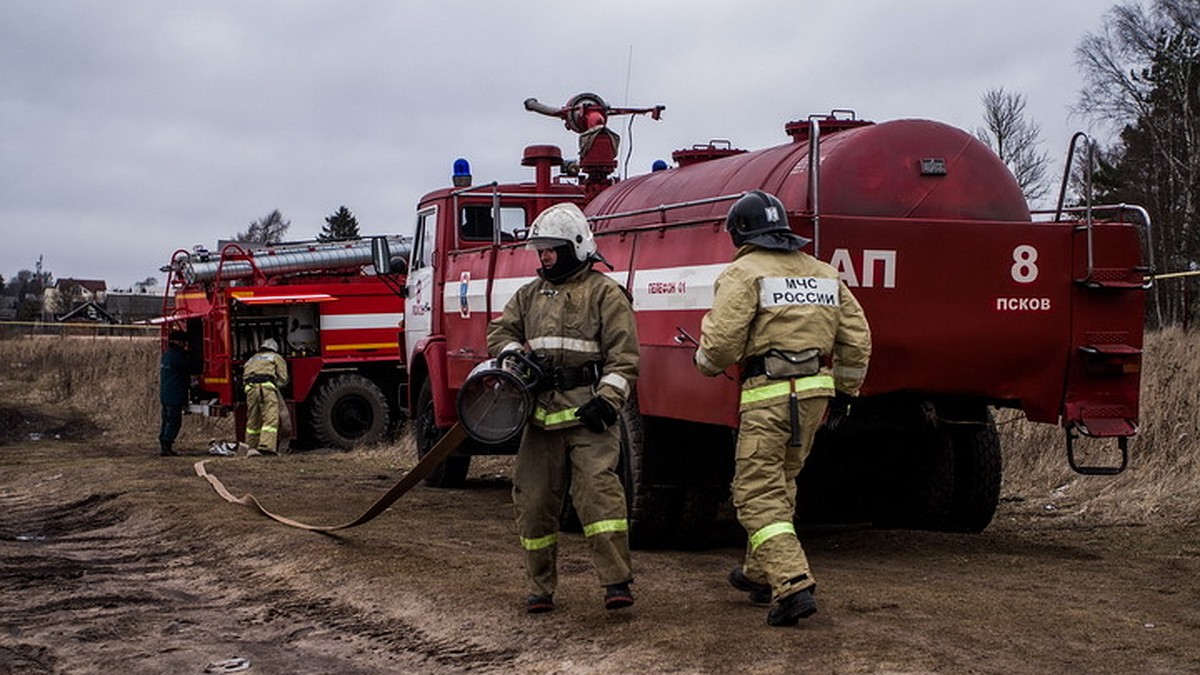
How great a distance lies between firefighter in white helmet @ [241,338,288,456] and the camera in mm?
20859

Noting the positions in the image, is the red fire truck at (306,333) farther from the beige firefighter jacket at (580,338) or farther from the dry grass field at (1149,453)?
the beige firefighter jacket at (580,338)

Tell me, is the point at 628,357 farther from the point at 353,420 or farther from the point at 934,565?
the point at 353,420

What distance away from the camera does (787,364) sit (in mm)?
7387

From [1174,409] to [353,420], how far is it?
1257cm

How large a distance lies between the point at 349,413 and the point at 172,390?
7.96 feet

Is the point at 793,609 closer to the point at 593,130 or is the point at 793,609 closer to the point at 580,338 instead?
the point at 580,338

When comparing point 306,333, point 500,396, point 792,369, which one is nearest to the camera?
point 792,369

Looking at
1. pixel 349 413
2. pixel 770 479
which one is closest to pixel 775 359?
pixel 770 479

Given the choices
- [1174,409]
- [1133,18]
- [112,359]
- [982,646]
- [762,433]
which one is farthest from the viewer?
[1133,18]

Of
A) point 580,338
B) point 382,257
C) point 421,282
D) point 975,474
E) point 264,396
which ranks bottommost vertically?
point 975,474

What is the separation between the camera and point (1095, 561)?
9461 mm

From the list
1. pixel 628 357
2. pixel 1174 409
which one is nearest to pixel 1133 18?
pixel 1174 409

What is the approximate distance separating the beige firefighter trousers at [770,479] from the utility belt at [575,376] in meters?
0.81

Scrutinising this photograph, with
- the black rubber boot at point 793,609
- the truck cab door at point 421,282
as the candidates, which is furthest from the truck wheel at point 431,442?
the black rubber boot at point 793,609
